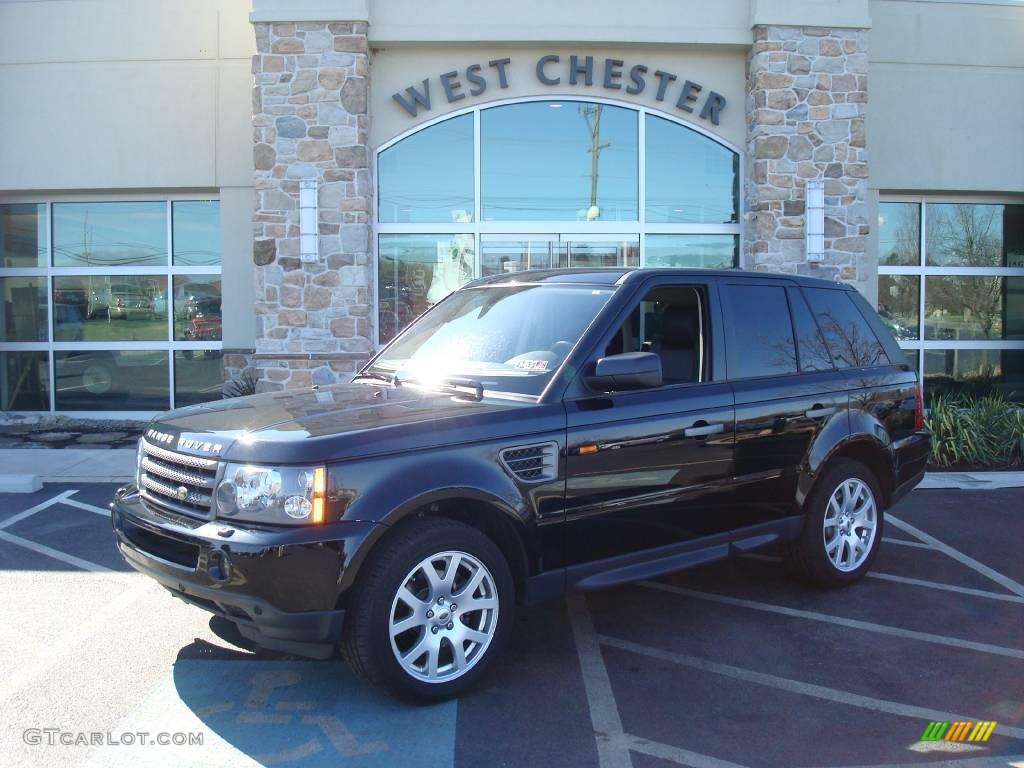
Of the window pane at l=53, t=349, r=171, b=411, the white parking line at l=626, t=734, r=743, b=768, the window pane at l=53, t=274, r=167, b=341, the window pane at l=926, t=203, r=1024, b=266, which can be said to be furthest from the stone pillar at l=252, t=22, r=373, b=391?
the window pane at l=926, t=203, r=1024, b=266

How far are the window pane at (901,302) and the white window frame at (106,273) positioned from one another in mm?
9303

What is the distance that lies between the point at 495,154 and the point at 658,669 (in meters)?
8.50

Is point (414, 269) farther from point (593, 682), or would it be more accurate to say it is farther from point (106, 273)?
point (593, 682)

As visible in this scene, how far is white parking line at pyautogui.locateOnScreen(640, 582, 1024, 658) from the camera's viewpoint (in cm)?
473

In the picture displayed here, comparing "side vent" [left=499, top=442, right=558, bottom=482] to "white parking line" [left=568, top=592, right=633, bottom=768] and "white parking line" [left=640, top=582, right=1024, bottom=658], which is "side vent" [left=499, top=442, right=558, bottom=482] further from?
"white parking line" [left=640, top=582, right=1024, bottom=658]

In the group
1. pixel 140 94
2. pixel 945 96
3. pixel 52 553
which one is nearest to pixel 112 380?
pixel 140 94

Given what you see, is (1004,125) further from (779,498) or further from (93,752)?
(93,752)

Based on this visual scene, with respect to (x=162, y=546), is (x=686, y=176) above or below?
above

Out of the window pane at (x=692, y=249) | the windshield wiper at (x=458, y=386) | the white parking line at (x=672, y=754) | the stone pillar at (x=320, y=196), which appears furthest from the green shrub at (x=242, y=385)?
the white parking line at (x=672, y=754)

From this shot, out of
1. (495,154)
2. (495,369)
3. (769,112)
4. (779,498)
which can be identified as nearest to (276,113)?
(495,154)

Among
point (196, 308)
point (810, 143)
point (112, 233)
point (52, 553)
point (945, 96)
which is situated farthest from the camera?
point (112, 233)

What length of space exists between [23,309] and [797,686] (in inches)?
486

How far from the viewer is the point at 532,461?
416 cm

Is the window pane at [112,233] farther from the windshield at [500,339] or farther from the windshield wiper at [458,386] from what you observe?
the windshield wiper at [458,386]
